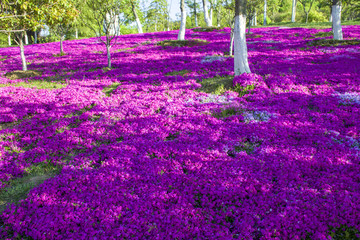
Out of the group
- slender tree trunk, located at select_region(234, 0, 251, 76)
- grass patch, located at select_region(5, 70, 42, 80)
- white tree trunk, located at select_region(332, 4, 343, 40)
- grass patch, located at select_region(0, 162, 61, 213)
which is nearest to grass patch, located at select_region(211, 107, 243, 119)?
slender tree trunk, located at select_region(234, 0, 251, 76)

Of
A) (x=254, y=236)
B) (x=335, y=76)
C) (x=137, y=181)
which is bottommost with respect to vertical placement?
(x=254, y=236)

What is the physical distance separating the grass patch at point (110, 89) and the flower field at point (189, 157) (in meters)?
0.08

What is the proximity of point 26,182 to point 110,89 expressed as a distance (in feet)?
30.7

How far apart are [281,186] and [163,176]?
309cm

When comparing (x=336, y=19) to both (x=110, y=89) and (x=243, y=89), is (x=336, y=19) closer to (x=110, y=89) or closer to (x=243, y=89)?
(x=243, y=89)

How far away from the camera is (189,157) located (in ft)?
23.6

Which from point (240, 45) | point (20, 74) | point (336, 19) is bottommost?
point (20, 74)

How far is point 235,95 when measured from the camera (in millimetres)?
12641

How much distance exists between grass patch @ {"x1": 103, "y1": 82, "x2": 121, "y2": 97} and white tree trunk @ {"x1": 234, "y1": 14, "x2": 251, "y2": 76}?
318 inches

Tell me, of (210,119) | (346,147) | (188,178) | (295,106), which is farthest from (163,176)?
(295,106)

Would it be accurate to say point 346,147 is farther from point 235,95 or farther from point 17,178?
point 17,178

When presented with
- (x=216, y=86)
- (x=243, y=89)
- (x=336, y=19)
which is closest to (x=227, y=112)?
(x=243, y=89)

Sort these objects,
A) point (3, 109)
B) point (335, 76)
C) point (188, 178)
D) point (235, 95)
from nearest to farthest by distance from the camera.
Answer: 1. point (188, 178)
2. point (3, 109)
3. point (235, 95)
4. point (335, 76)

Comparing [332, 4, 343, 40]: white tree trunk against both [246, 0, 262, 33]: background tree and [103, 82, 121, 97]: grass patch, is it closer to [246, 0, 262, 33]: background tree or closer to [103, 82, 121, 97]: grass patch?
[246, 0, 262, 33]: background tree
